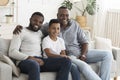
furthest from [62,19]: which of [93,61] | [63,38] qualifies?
[93,61]

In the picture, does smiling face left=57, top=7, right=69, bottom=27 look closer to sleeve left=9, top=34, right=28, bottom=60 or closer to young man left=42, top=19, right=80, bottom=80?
young man left=42, top=19, right=80, bottom=80

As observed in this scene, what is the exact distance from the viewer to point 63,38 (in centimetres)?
328

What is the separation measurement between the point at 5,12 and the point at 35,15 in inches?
97.5

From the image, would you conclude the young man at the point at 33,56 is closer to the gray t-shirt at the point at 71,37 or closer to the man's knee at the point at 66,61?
the man's knee at the point at 66,61

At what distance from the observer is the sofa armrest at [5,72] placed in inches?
101

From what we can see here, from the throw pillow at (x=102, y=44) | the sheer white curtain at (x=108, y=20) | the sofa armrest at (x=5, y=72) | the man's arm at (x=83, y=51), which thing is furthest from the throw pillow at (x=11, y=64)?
the sheer white curtain at (x=108, y=20)

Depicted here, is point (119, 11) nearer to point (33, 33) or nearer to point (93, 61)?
point (93, 61)

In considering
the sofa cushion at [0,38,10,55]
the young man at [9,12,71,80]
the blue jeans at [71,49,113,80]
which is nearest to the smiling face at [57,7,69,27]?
the young man at [9,12,71,80]

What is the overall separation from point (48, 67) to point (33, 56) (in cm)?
21

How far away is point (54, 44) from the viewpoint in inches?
121

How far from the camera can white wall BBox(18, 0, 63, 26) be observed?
5.48m

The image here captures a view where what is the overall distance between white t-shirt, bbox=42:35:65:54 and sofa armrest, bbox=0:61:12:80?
1.79 ft

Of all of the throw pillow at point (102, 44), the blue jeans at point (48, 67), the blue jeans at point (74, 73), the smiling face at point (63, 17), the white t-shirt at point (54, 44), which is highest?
the smiling face at point (63, 17)

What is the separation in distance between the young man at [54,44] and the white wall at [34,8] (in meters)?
2.50
